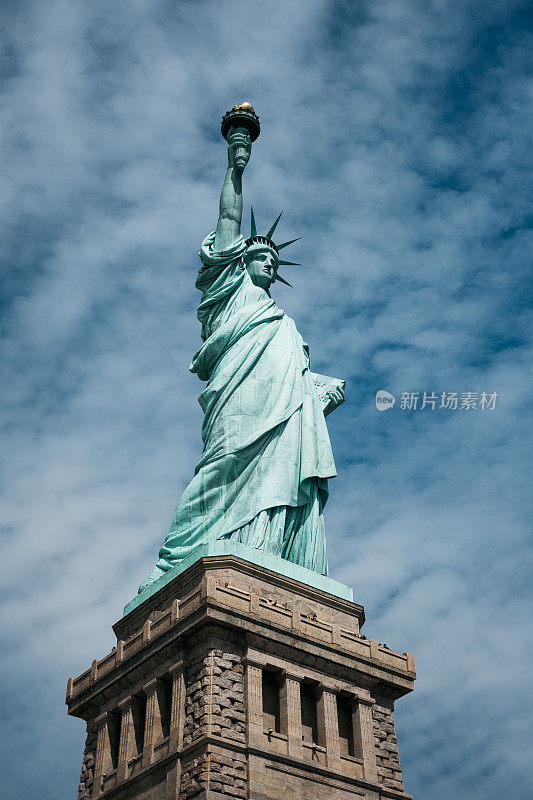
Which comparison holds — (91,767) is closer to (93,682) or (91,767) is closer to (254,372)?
(93,682)

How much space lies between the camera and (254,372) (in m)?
26.6

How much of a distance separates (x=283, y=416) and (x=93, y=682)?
7874 mm

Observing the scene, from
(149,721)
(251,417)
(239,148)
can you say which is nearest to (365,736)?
(149,721)

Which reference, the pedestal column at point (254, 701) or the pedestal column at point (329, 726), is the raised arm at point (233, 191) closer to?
the pedestal column at point (254, 701)

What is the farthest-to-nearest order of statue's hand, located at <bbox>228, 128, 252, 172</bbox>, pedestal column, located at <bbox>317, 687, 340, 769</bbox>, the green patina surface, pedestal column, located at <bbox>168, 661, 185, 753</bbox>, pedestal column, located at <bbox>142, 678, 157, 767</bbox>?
statue's hand, located at <bbox>228, 128, 252, 172</bbox> → the green patina surface → pedestal column, located at <bbox>317, 687, 340, 769</bbox> → pedestal column, located at <bbox>142, 678, 157, 767</bbox> → pedestal column, located at <bbox>168, 661, 185, 753</bbox>

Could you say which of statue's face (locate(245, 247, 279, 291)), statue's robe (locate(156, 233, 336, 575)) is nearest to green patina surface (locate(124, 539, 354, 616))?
statue's robe (locate(156, 233, 336, 575))

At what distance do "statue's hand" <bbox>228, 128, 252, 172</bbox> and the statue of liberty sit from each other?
0.04 m

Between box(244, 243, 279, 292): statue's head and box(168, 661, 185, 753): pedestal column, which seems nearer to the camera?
box(168, 661, 185, 753): pedestal column

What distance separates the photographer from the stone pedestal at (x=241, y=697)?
19344 mm

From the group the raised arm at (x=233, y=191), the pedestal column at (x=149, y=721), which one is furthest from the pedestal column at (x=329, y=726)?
the raised arm at (x=233, y=191)

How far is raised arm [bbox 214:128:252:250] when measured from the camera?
29.7 m

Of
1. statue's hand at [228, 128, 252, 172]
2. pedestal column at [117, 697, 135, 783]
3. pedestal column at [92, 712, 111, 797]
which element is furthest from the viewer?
statue's hand at [228, 128, 252, 172]

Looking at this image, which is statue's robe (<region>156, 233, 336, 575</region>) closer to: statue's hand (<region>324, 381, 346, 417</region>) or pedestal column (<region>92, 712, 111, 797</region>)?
statue's hand (<region>324, 381, 346, 417</region>)

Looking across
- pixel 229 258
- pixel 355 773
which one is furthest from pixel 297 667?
pixel 229 258
